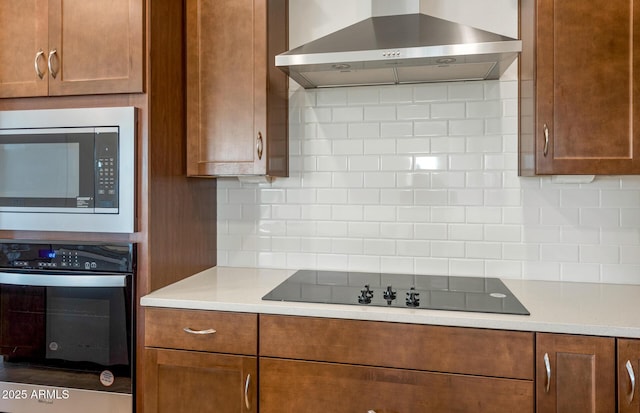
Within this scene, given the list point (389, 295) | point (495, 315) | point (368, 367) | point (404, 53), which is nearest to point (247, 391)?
point (368, 367)

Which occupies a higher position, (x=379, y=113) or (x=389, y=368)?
(x=379, y=113)

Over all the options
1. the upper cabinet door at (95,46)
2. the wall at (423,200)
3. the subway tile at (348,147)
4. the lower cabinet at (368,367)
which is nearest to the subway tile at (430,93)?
the wall at (423,200)

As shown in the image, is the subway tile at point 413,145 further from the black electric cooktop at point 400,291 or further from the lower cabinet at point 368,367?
the lower cabinet at point 368,367

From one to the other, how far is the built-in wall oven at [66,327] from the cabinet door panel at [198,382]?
0.11 m

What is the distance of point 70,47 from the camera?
5.63 feet

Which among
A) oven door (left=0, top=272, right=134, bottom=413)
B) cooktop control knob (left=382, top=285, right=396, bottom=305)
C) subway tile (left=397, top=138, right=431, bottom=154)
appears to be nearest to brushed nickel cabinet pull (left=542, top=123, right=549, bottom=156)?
subway tile (left=397, top=138, right=431, bottom=154)

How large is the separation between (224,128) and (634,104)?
1574mm

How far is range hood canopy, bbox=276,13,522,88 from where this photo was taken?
1.55 m

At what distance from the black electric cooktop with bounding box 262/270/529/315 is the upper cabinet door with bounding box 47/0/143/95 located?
1011 millimetres

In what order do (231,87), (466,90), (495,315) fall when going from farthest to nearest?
(466,90)
(231,87)
(495,315)

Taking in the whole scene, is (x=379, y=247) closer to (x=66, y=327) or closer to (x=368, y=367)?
(x=368, y=367)

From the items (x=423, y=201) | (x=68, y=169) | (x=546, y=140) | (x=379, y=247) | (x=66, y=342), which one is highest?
(x=546, y=140)

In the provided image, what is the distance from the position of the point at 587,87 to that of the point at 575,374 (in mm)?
1003

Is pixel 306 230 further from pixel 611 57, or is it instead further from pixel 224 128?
pixel 611 57
